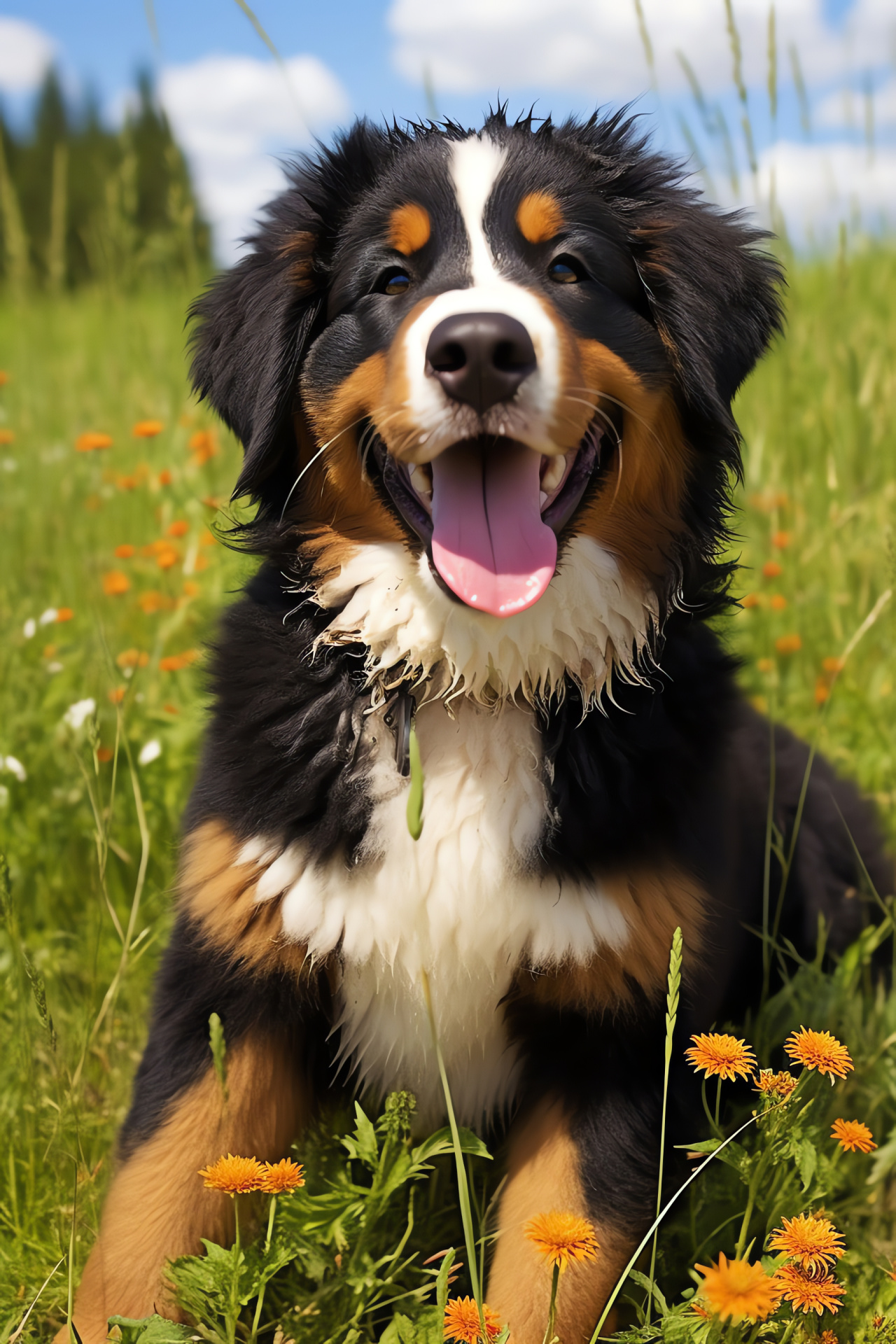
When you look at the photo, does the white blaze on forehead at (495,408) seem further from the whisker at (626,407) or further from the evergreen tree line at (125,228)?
the evergreen tree line at (125,228)

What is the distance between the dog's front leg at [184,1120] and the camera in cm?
187

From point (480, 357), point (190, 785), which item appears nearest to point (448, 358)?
point (480, 357)

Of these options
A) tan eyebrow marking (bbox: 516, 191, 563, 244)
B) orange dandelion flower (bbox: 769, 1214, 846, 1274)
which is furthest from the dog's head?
orange dandelion flower (bbox: 769, 1214, 846, 1274)

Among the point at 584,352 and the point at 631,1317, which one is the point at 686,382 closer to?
the point at 584,352

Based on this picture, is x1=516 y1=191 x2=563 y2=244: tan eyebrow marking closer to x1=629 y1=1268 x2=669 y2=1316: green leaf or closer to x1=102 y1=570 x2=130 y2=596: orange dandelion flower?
x1=629 y1=1268 x2=669 y2=1316: green leaf

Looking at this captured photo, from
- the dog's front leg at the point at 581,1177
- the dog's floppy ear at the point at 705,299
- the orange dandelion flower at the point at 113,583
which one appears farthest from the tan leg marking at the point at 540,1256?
the orange dandelion flower at the point at 113,583

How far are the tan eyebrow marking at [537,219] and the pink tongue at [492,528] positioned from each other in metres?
0.40

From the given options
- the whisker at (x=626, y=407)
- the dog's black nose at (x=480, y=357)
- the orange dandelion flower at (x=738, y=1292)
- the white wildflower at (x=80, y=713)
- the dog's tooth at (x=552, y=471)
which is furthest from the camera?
the white wildflower at (x=80, y=713)

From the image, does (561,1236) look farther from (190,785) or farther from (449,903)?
(190,785)

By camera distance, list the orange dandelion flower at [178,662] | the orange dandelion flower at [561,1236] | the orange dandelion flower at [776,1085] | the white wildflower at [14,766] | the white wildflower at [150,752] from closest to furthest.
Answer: the orange dandelion flower at [561,1236] → the orange dandelion flower at [776,1085] → the white wildflower at [14,766] → the white wildflower at [150,752] → the orange dandelion flower at [178,662]

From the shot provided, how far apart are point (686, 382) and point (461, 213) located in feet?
1.68

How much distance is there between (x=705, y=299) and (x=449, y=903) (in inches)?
47.3

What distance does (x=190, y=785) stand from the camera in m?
2.88

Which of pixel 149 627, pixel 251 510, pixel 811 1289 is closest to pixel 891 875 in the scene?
pixel 811 1289
